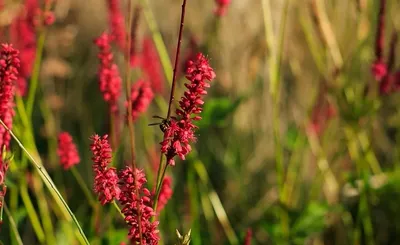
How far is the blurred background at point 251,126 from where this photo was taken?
1.58 metres

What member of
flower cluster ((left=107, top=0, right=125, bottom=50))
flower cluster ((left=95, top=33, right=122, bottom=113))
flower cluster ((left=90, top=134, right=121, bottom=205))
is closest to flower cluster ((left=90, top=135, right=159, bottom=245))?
flower cluster ((left=90, top=134, right=121, bottom=205))

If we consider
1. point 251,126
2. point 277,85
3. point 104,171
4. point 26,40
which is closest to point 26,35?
point 26,40

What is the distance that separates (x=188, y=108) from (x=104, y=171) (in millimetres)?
138

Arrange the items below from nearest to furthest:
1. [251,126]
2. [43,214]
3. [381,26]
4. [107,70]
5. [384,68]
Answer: [107,70], [381,26], [384,68], [43,214], [251,126]

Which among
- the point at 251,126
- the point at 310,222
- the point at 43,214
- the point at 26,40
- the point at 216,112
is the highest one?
the point at 26,40

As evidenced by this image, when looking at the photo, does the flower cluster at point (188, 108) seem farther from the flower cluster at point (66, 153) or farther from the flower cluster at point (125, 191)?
the flower cluster at point (66, 153)

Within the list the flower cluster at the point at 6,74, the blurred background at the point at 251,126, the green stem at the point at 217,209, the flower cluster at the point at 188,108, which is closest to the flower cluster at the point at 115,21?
the blurred background at the point at 251,126

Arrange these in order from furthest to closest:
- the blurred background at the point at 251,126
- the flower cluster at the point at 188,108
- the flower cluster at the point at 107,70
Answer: the blurred background at the point at 251,126
the flower cluster at the point at 107,70
the flower cluster at the point at 188,108

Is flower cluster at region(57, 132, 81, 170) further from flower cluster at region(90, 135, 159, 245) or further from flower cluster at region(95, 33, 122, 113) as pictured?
flower cluster at region(90, 135, 159, 245)

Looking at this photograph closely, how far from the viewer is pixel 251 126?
2463mm

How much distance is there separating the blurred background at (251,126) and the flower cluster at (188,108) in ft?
1.81

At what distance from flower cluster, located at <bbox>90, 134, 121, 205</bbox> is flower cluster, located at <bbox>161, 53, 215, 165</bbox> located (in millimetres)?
73

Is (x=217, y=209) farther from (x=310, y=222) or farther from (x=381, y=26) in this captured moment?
(x=381, y=26)

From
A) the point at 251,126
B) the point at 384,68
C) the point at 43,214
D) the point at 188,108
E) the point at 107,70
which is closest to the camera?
the point at 188,108
